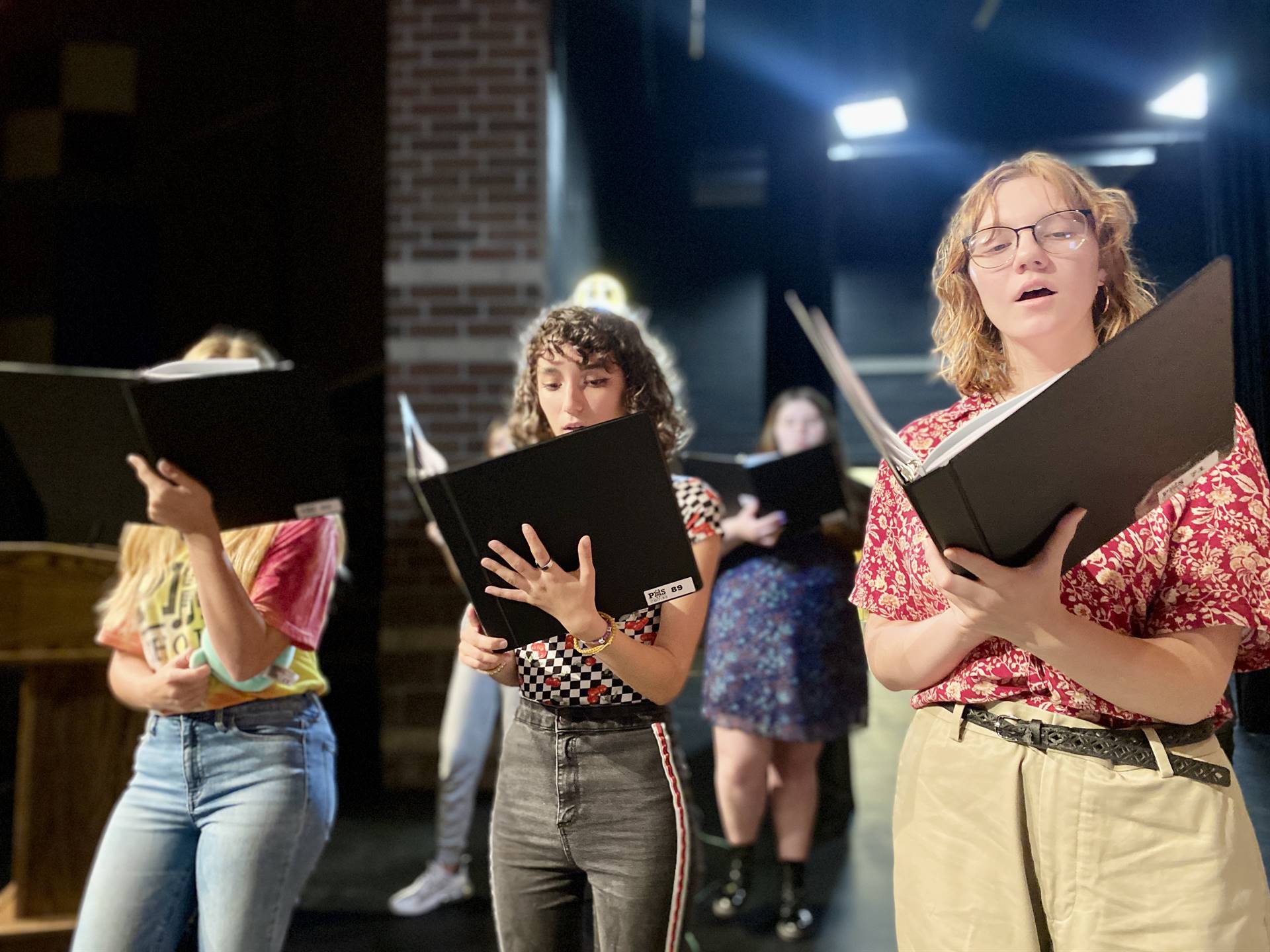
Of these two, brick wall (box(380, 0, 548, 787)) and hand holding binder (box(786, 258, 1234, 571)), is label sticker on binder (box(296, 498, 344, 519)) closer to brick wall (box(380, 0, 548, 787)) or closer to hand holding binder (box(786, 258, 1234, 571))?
Answer: hand holding binder (box(786, 258, 1234, 571))

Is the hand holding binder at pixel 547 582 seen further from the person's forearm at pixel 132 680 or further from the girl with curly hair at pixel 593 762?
the person's forearm at pixel 132 680

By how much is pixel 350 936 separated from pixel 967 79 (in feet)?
20.8

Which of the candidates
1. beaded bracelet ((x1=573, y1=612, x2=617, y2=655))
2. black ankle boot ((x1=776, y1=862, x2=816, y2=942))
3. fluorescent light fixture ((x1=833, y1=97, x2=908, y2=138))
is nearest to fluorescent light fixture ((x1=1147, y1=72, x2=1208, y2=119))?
beaded bracelet ((x1=573, y1=612, x2=617, y2=655))

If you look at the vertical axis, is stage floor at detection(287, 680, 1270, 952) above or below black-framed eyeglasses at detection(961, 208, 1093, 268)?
below

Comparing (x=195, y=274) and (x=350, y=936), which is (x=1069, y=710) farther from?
(x=195, y=274)

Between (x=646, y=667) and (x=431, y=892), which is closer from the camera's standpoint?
(x=646, y=667)

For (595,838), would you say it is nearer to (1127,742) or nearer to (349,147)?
(1127,742)

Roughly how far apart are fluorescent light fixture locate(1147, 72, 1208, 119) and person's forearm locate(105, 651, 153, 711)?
2105mm

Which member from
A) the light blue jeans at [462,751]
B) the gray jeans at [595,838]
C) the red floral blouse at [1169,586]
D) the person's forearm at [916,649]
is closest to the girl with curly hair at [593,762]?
the gray jeans at [595,838]

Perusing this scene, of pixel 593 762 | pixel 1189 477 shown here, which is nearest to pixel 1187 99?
pixel 1189 477

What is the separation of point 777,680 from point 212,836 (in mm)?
1931

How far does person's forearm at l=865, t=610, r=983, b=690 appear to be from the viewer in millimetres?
1048

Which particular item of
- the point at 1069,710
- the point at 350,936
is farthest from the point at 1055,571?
the point at 350,936

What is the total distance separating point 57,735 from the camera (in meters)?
2.57
